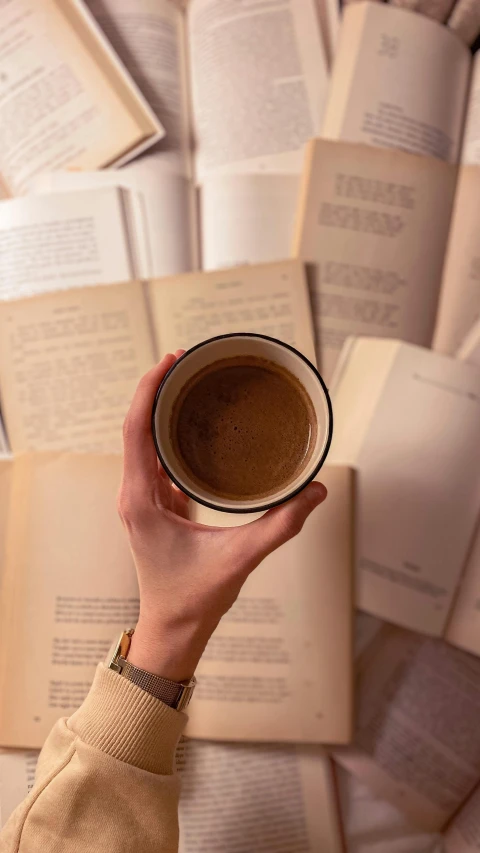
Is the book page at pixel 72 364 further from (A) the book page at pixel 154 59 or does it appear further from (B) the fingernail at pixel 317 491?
(B) the fingernail at pixel 317 491

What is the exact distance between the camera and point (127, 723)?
21.2 inches

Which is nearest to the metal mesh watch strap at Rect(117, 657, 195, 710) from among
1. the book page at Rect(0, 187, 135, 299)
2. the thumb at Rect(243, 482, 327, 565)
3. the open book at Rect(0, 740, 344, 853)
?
the thumb at Rect(243, 482, 327, 565)

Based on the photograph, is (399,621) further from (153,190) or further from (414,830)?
(153,190)

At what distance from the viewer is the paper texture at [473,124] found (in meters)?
0.85

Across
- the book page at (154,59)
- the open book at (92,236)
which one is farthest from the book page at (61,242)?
the book page at (154,59)

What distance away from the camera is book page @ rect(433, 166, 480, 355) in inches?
32.9

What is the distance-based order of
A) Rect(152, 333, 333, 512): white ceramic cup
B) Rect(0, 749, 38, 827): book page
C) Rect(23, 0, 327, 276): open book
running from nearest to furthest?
Rect(152, 333, 333, 512): white ceramic cup, Rect(0, 749, 38, 827): book page, Rect(23, 0, 327, 276): open book

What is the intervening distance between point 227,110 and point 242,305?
293mm

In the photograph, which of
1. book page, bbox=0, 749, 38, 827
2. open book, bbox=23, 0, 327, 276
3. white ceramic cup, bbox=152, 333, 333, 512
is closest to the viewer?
white ceramic cup, bbox=152, 333, 333, 512

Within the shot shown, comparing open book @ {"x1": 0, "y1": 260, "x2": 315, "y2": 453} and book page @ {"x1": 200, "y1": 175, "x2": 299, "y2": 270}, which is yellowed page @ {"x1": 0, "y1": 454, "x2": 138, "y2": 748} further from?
book page @ {"x1": 200, "y1": 175, "x2": 299, "y2": 270}

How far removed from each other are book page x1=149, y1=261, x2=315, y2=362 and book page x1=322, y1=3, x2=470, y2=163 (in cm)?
23

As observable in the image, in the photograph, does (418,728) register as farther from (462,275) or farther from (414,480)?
(462,275)

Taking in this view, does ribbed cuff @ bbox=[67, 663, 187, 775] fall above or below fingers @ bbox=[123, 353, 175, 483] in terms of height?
below

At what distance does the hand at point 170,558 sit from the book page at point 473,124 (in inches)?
22.6
